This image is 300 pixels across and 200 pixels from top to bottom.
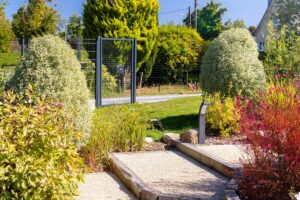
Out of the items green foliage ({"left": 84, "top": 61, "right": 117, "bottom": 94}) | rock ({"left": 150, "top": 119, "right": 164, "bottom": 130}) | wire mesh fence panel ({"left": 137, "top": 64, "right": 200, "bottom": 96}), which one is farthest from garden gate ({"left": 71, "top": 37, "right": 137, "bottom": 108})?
rock ({"left": 150, "top": 119, "right": 164, "bottom": 130})

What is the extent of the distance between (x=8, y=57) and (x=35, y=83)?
13.0 metres

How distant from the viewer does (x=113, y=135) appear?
7.72m

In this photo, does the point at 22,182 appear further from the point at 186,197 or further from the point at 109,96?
the point at 109,96

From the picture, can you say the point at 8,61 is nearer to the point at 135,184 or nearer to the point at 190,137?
the point at 190,137

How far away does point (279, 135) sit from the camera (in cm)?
470

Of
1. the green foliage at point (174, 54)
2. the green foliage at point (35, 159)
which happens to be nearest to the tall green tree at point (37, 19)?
the green foliage at point (174, 54)

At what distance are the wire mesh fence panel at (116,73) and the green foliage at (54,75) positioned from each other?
7.05m

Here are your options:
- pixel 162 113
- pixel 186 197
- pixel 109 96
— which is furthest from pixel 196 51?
pixel 186 197

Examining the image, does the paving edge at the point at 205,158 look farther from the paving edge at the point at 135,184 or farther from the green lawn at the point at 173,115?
the paving edge at the point at 135,184

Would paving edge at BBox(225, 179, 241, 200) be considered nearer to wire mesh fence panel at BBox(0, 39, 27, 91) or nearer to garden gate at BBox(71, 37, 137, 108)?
wire mesh fence panel at BBox(0, 39, 27, 91)

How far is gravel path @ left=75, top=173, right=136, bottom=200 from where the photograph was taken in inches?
227

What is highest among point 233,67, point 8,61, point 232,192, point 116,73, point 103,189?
point 8,61

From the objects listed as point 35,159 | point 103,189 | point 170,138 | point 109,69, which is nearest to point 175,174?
point 103,189

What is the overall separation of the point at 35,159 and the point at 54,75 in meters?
2.52
